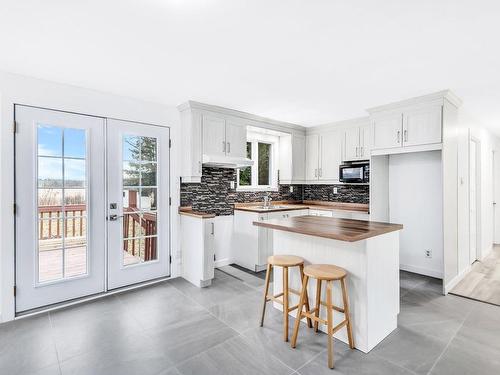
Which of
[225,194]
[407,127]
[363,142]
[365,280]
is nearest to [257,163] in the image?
[225,194]

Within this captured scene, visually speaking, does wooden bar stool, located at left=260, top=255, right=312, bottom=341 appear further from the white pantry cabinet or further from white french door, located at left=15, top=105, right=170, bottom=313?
the white pantry cabinet

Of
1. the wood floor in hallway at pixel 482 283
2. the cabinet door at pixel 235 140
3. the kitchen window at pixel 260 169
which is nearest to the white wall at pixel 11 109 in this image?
the cabinet door at pixel 235 140

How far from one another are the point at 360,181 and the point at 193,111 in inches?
107

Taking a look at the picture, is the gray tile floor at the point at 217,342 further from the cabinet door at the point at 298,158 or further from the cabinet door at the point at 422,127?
the cabinet door at the point at 298,158

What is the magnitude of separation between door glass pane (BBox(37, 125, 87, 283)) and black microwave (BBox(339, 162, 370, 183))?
144 inches

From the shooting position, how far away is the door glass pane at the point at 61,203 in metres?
2.85

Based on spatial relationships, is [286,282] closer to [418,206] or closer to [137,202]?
[137,202]

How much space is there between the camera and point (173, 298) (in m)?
3.12

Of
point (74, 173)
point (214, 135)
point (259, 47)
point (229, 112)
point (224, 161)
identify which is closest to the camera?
point (259, 47)

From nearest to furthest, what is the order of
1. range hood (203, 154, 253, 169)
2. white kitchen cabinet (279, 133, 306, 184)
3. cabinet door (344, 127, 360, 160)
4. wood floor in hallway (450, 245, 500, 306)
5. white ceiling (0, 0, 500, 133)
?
1. white ceiling (0, 0, 500, 133)
2. wood floor in hallway (450, 245, 500, 306)
3. range hood (203, 154, 253, 169)
4. cabinet door (344, 127, 360, 160)
5. white kitchen cabinet (279, 133, 306, 184)

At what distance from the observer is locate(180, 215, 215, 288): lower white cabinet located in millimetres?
3416

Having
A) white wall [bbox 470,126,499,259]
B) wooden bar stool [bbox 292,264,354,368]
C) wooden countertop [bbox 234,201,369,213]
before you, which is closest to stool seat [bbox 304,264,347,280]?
wooden bar stool [bbox 292,264,354,368]

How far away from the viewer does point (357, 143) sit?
4508 mm

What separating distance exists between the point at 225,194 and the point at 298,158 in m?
1.61
